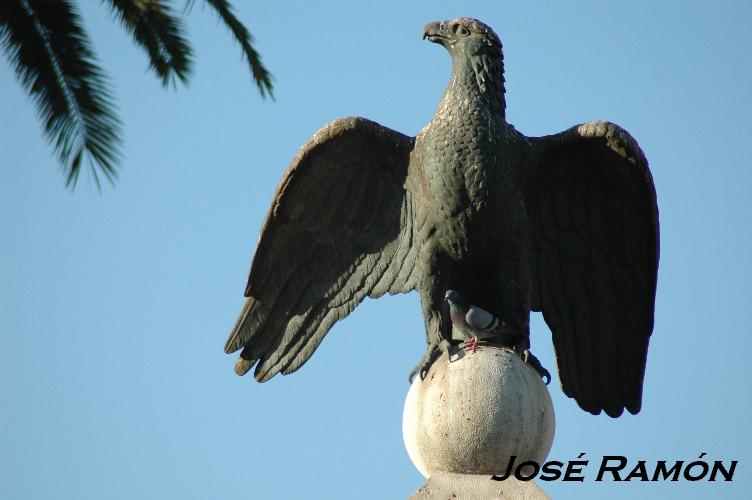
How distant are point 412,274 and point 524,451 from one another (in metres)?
2.05

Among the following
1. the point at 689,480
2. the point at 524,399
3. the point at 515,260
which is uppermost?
the point at 515,260

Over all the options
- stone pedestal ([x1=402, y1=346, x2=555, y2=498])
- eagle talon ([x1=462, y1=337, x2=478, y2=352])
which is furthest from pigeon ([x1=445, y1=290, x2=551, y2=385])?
stone pedestal ([x1=402, y1=346, x2=555, y2=498])

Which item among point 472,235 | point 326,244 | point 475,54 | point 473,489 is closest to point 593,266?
point 472,235

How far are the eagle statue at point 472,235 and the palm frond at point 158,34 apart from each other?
9.46ft

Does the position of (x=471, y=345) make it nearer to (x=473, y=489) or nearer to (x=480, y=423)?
(x=480, y=423)

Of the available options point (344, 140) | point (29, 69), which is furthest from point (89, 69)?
point (344, 140)

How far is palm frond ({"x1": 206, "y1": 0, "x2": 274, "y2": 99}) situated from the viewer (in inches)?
373

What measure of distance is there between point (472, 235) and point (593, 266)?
1.18 m

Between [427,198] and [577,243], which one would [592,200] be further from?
[427,198]

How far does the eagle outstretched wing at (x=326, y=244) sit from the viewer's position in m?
12.1

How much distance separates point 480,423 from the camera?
1059 cm

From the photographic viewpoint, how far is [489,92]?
11.9m

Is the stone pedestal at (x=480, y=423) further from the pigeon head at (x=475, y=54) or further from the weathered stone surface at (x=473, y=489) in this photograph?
the pigeon head at (x=475, y=54)

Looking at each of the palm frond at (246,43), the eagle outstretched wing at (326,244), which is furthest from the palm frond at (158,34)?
the eagle outstretched wing at (326,244)
